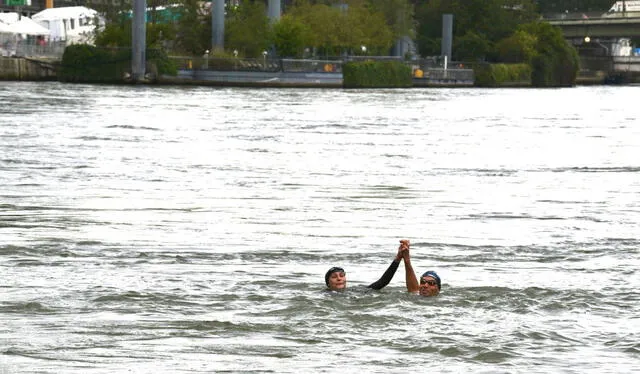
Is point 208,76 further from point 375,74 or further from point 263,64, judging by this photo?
point 375,74

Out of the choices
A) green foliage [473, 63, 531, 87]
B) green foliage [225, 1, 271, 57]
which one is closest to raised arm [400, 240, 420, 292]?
green foliage [225, 1, 271, 57]

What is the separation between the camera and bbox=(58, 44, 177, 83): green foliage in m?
94.6

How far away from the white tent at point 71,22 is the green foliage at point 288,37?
11295mm

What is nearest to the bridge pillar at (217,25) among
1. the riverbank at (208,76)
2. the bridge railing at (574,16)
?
the riverbank at (208,76)

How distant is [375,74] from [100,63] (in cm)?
2015

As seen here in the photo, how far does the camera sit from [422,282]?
17.4 meters

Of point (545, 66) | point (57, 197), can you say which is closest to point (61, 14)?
point (545, 66)

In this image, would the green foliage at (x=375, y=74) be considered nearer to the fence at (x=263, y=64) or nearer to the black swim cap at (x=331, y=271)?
the fence at (x=263, y=64)

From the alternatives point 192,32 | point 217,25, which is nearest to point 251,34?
point 217,25

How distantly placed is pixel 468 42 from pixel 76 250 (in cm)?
12283

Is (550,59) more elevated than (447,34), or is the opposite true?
(447,34)

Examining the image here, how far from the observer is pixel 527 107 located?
80.6 metres

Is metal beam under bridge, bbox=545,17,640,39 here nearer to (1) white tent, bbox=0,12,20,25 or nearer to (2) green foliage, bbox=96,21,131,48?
(2) green foliage, bbox=96,21,131,48

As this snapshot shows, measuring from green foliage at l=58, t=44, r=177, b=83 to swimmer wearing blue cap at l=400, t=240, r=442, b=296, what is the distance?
Answer: 77552mm
